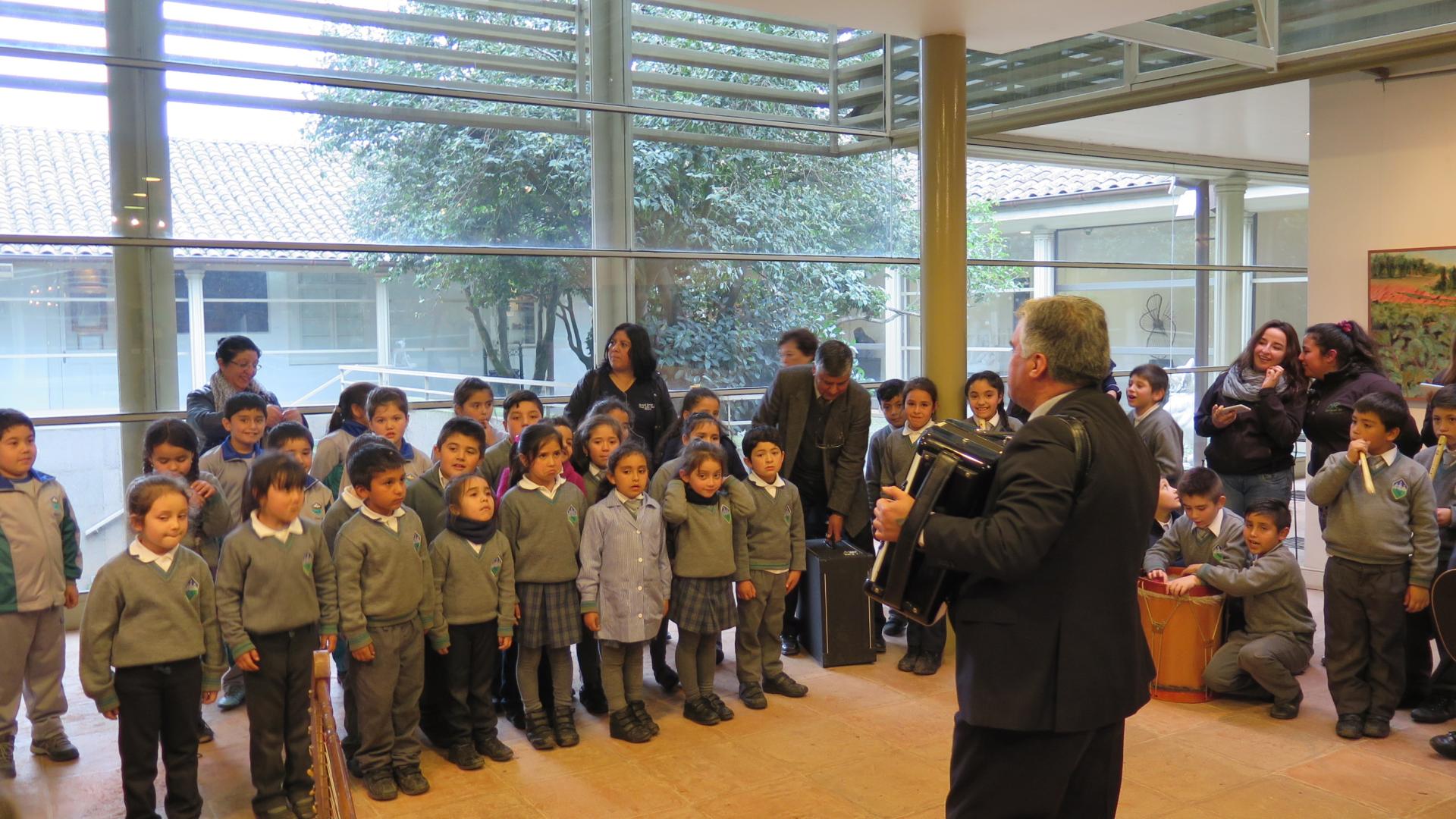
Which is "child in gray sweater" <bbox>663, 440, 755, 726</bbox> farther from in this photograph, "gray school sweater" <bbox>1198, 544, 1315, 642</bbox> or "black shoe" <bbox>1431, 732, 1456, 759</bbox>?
"black shoe" <bbox>1431, 732, 1456, 759</bbox>

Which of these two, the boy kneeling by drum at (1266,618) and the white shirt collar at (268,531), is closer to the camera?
the white shirt collar at (268,531)

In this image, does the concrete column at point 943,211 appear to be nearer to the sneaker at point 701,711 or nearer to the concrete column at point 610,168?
the sneaker at point 701,711

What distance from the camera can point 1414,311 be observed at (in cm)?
673

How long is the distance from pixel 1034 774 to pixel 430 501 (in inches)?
112

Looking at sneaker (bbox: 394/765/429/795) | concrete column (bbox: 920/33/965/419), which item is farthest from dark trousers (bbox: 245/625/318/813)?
concrete column (bbox: 920/33/965/419)

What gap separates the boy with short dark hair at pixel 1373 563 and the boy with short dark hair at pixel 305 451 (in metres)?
4.19

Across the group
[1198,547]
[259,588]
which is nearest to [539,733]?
[259,588]

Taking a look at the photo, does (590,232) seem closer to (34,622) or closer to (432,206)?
(432,206)

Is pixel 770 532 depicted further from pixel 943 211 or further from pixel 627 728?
pixel 943 211

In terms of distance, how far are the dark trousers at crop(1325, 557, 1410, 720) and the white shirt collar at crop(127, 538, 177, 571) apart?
176 inches

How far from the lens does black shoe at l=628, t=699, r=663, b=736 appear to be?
4.75 meters

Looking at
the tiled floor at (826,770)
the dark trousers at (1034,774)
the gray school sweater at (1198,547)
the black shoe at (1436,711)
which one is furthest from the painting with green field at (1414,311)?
the dark trousers at (1034,774)

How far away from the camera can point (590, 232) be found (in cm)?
758

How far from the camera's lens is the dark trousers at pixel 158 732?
12.1ft
